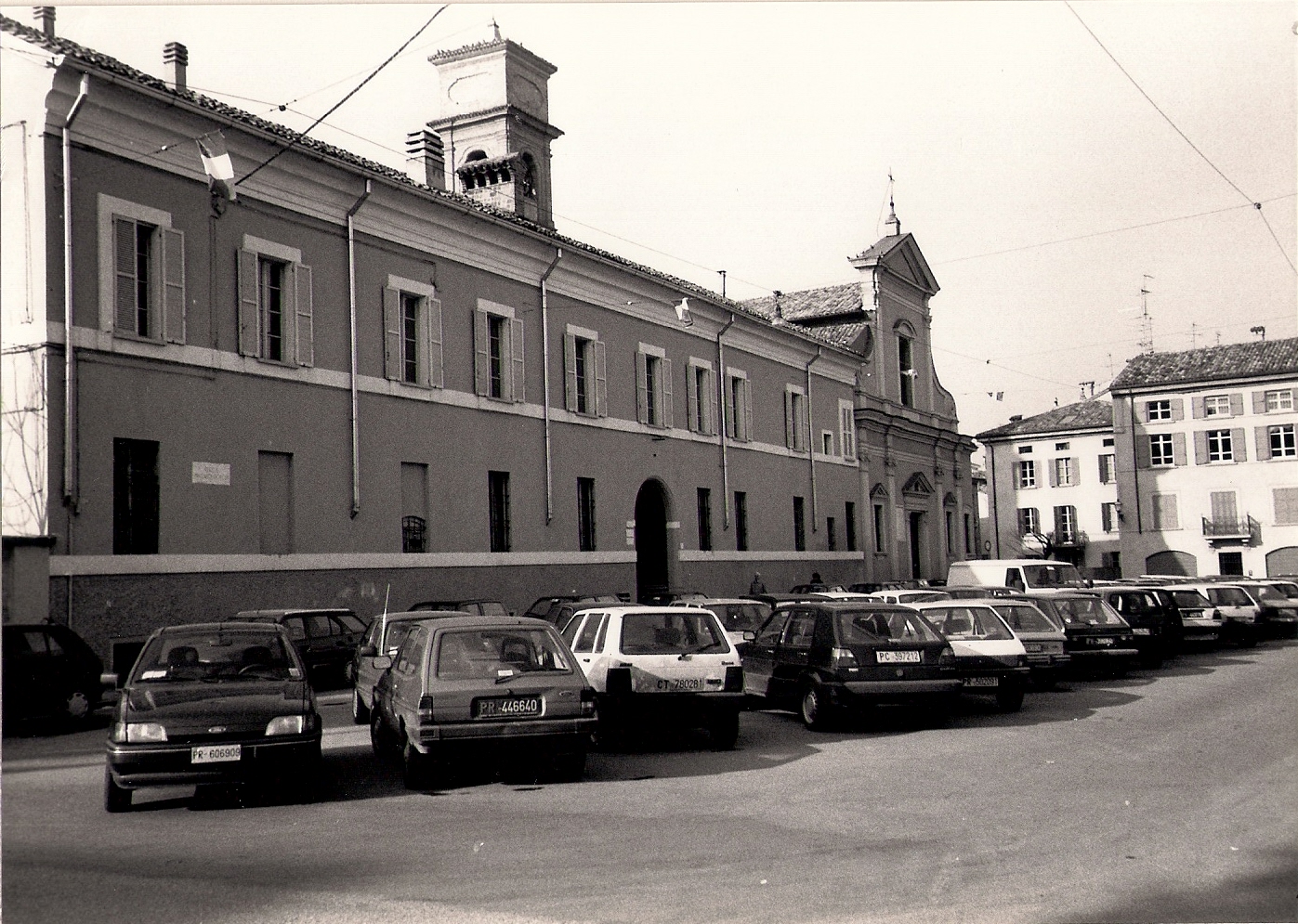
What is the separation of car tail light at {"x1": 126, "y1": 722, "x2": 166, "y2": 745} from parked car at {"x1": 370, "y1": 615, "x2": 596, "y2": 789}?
1854mm

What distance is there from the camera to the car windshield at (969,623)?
15141 millimetres

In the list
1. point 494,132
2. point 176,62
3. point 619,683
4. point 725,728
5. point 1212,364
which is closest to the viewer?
point 619,683

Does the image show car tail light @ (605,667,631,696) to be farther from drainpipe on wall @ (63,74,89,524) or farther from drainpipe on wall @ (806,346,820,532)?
drainpipe on wall @ (806,346,820,532)

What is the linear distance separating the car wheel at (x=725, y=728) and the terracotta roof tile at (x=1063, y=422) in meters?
59.8

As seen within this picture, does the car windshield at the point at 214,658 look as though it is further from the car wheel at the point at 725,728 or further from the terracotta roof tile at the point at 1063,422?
the terracotta roof tile at the point at 1063,422

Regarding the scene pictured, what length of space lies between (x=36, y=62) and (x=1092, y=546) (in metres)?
65.0

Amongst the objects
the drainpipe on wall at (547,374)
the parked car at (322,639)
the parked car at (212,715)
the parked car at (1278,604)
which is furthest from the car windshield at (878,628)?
the parked car at (1278,604)

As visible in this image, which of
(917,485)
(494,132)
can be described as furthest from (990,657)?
(917,485)

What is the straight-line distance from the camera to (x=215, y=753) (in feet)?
26.9

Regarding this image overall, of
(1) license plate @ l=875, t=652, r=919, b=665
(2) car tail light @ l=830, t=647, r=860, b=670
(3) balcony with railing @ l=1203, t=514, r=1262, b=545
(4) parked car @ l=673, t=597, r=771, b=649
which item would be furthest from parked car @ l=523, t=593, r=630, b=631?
(3) balcony with railing @ l=1203, t=514, r=1262, b=545

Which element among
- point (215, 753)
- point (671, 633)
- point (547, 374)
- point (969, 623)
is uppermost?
point (547, 374)

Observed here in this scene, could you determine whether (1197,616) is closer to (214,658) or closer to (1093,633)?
(1093,633)

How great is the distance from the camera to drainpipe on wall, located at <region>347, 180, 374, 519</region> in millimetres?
20953

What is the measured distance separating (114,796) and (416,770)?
85.3 inches
